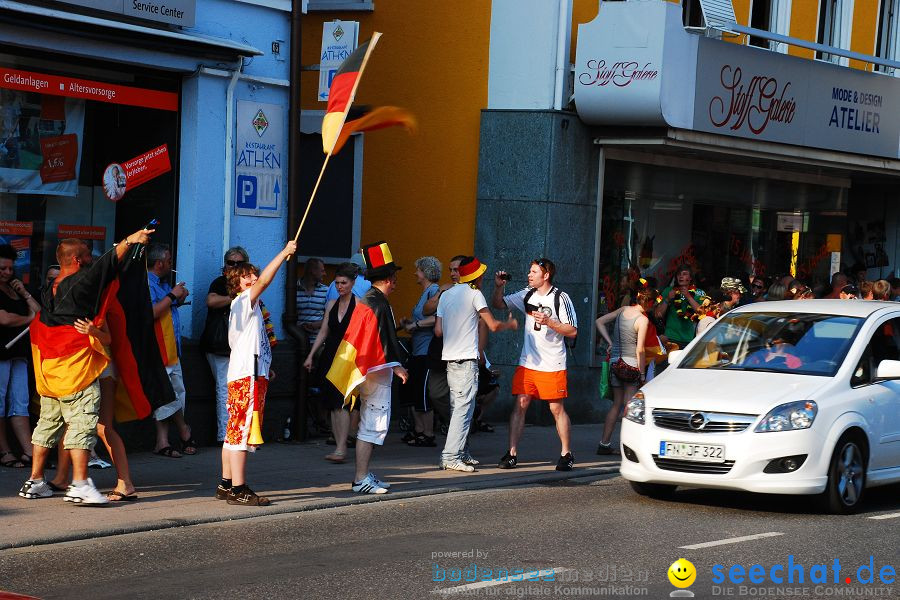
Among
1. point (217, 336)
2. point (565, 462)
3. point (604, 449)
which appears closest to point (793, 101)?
point (604, 449)

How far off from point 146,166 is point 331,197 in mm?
3633

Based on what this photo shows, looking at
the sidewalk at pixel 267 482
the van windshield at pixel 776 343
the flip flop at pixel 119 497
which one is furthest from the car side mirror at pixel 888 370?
the flip flop at pixel 119 497

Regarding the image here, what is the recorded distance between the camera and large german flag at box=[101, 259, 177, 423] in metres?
9.78

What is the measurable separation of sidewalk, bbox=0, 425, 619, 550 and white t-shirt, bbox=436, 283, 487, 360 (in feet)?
3.58

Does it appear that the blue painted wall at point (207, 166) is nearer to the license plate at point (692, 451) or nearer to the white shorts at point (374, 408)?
the white shorts at point (374, 408)

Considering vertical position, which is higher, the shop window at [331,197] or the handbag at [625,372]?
the shop window at [331,197]

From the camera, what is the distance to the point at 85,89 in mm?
12344

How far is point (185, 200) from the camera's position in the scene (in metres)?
13.0

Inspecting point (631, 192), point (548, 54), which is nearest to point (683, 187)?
point (631, 192)

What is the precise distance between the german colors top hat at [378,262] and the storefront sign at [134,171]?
10.9ft

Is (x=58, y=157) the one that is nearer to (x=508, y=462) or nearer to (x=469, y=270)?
(x=469, y=270)

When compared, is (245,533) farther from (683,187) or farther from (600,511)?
(683,187)

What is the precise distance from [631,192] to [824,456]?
8399 millimetres

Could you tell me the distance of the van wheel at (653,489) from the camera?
10781mm
